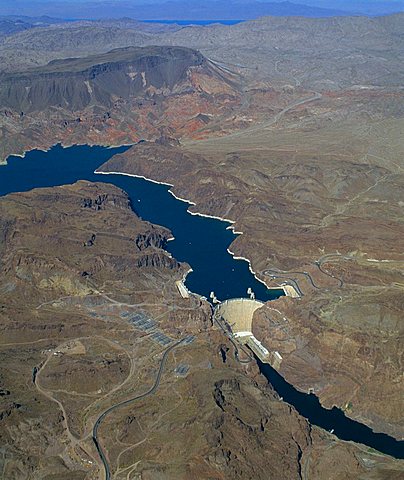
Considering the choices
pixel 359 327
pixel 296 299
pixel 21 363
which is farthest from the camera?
pixel 296 299

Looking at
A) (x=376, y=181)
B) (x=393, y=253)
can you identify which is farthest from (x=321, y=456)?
(x=376, y=181)

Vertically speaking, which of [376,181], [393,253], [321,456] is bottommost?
[376,181]

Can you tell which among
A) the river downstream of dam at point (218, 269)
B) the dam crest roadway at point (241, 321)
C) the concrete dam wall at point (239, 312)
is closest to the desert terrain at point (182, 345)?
the dam crest roadway at point (241, 321)

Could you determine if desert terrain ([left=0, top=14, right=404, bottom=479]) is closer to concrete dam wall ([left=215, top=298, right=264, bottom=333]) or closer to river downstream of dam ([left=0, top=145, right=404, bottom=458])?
river downstream of dam ([left=0, top=145, right=404, bottom=458])

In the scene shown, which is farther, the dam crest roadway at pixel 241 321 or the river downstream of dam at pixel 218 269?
the dam crest roadway at pixel 241 321

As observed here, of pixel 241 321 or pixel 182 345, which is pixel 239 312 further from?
pixel 182 345

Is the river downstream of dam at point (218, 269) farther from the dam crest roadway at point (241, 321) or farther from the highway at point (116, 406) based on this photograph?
the highway at point (116, 406)

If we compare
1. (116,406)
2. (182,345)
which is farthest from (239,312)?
(116,406)

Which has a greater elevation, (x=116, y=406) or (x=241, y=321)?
(x=116, y=406)

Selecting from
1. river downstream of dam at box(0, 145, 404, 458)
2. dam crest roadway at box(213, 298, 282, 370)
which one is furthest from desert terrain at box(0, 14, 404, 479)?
river downstream of dam at box(0, 145, 404, 458)

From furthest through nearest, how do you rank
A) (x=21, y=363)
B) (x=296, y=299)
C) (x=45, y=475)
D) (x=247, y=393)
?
(x=296, y=299)
(x=21, y=363)
(x=247, y=393)
(x=45, y=475)

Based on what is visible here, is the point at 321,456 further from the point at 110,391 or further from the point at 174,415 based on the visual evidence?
the point at 110,391
